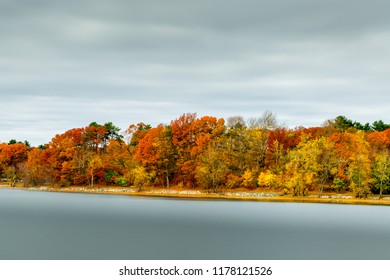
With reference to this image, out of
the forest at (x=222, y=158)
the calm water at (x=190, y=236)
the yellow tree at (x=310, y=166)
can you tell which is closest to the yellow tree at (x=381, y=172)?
the forest at (x=222, y=158)

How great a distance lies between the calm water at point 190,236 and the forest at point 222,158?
76.9 ft

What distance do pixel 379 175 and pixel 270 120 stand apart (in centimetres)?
2900

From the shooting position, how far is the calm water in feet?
68.6

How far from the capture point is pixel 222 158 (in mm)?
72688

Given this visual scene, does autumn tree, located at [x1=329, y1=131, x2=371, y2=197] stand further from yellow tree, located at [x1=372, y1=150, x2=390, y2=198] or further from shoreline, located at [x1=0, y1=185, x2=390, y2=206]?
shoreline, located at [x1=0, y1=185, x2=390, y2=206]

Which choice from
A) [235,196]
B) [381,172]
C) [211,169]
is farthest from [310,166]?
[211,169]

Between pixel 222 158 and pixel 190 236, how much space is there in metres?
46.9

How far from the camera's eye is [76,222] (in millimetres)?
32125

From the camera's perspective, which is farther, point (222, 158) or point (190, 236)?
point (222, 158)

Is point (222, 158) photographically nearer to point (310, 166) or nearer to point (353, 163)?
point (310, 166)

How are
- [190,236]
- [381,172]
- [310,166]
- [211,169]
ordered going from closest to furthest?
1. [190,236]
2. [381,172]
3. [310,166]
4. [211,169]

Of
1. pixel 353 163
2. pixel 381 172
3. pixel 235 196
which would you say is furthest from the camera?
pixel 235 196

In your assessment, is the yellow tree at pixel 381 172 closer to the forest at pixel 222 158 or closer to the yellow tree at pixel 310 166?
the forest at pixel 222 158
